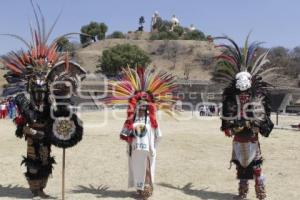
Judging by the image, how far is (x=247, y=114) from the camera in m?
9.23

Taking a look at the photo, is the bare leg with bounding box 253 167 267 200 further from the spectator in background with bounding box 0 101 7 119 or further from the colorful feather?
the spectator in background with bounding box 0 101 7 119

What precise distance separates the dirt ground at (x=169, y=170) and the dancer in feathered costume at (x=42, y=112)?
25.1 inches

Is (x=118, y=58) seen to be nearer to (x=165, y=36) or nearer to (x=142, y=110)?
(x=165, y=36)

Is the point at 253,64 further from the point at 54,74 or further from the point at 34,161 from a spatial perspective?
the point at 34,161

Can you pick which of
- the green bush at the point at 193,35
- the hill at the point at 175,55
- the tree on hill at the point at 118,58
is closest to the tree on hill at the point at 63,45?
the tree on hill at the point at 118,58

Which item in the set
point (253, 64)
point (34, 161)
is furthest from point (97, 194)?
point (253, 64)

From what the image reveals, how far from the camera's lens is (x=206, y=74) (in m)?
99.2

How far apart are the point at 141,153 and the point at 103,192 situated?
4.60 feet

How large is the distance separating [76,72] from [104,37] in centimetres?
11187

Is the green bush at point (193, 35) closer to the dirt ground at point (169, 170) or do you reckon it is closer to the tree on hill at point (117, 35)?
the tree on hill at point (117, 35)

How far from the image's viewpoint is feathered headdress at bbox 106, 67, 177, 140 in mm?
9492

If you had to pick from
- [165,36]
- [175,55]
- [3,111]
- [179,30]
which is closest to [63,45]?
[3,111]

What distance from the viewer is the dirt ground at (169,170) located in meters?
9.95

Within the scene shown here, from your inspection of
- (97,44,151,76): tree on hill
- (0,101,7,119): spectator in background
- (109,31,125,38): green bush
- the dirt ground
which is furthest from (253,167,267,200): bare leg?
(109,31,125,38): green bush
